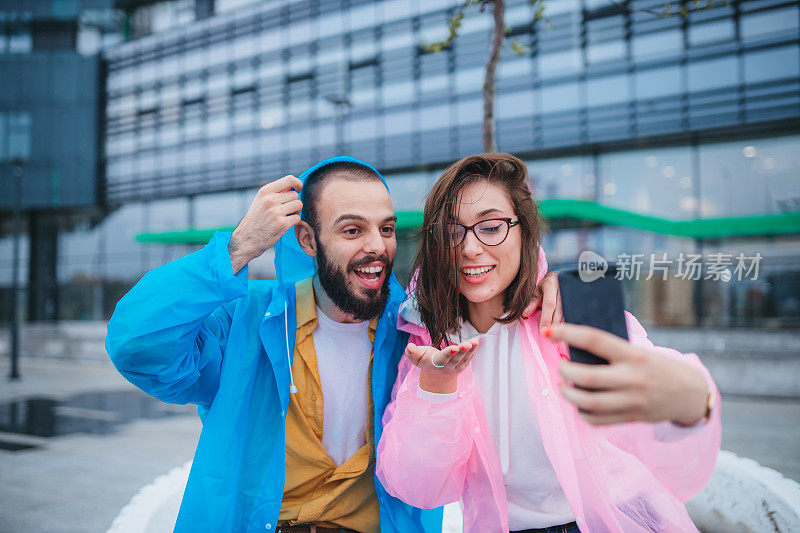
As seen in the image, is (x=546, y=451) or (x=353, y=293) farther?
(x=353, y=293)

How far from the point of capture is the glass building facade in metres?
15.9

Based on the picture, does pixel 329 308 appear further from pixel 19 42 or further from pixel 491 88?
pixel 19 42

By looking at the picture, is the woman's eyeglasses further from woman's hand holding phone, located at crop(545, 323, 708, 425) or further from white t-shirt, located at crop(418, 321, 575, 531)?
woman's hand holding phone, located at crop(545, 323, 708, 425)

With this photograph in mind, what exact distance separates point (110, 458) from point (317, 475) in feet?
20.5

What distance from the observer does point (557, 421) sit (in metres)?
1.87

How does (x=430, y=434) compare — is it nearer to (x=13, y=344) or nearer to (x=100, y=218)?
(x=13, y=344)

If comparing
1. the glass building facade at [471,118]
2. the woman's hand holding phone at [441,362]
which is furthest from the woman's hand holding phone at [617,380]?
the glass building facade at [471,118]

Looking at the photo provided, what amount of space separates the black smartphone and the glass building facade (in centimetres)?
1028

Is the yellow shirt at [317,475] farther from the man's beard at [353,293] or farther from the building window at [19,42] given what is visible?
the building window at [19,42]

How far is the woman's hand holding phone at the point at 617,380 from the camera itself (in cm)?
103

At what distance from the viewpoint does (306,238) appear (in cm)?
274

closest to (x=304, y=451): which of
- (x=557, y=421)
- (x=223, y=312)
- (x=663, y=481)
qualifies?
(x=223, y=312)

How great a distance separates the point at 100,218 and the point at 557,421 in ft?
104

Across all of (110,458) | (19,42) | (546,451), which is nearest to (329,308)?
(546,451)
